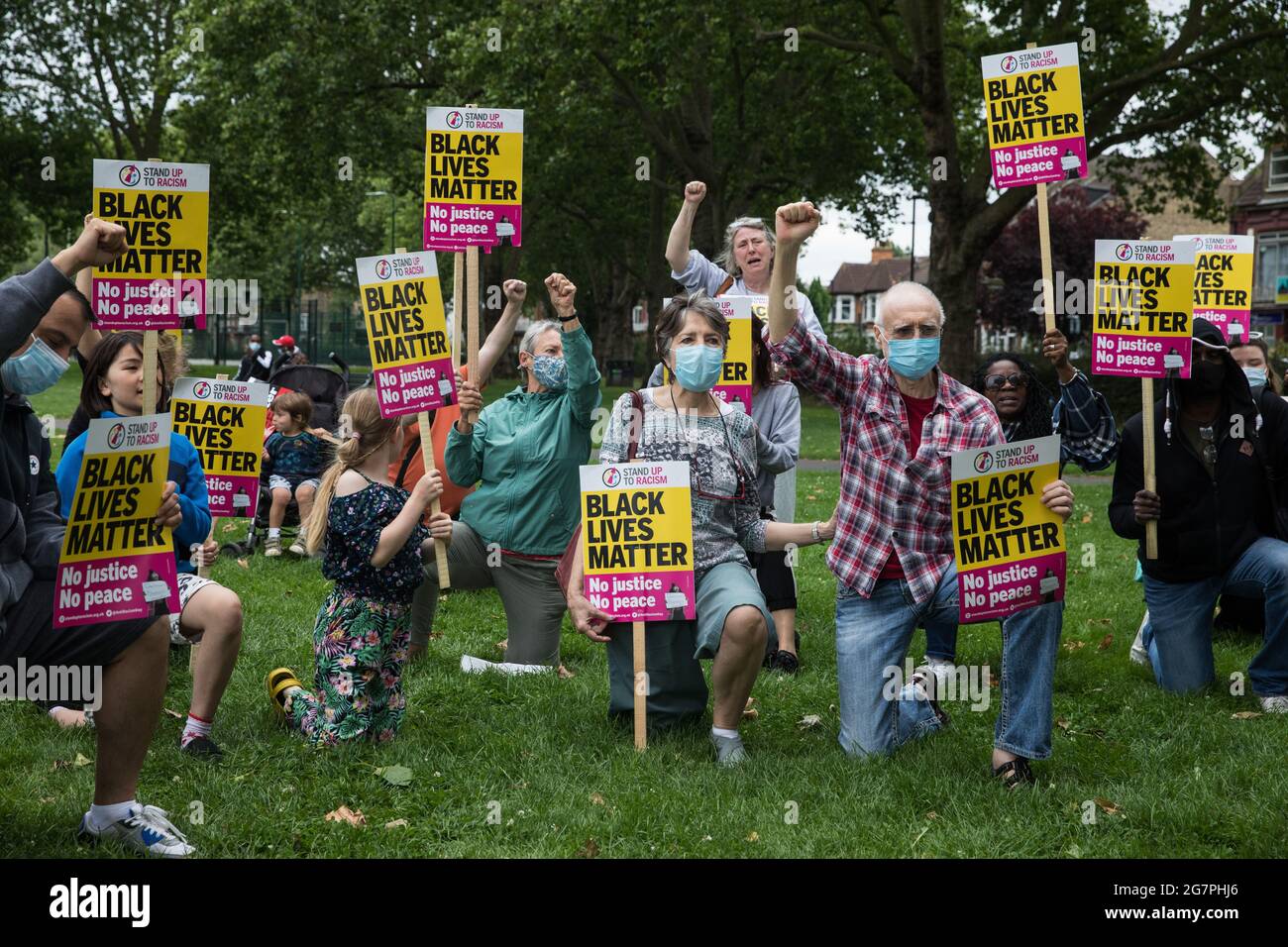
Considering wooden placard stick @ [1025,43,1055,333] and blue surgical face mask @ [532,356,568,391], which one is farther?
blue surgical face mask @ [532,356,568,391]

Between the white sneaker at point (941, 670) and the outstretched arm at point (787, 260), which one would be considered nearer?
the outstretched arm at point (787, 260)

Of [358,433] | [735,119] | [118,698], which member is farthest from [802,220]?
[735,119]

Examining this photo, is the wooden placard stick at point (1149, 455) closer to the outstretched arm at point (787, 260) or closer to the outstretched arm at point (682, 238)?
the outstretched arm at point (787, 260)

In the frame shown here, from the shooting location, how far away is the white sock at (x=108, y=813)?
4.44 meters

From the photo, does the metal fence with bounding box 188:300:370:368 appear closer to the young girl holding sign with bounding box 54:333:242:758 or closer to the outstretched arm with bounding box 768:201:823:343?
the young girl holding sign with bounding box 54:333:242:758

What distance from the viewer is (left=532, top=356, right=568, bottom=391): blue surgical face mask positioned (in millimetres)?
7137

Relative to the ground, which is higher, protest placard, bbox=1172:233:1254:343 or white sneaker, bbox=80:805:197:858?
protest placard, bbox=1172:233:1254:343

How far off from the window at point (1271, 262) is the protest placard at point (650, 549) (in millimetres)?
51758

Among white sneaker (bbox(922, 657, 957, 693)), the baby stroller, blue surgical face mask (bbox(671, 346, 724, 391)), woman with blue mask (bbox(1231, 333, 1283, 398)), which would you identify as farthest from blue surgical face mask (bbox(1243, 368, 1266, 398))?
the baby stroller

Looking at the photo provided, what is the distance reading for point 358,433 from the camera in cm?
583

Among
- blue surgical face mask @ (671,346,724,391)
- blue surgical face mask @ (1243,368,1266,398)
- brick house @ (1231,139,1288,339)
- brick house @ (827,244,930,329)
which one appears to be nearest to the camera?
blue surgical face mask @ (671,346,724,391)

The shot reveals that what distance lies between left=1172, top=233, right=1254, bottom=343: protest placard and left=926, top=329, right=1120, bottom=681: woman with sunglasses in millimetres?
3263

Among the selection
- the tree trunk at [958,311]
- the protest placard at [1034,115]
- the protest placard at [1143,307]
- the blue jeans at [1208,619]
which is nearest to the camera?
the blue jeans at [1208,619]

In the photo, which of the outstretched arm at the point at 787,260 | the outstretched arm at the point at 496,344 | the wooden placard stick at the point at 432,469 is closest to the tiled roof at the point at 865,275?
the outstretched arm at the point at 496,344
